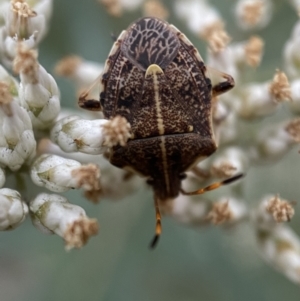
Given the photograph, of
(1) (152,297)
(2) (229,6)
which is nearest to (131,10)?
(2) (229,6)

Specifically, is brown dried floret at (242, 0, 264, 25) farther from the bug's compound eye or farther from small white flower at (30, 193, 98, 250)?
small white flower at (30, 193, 98, 250)

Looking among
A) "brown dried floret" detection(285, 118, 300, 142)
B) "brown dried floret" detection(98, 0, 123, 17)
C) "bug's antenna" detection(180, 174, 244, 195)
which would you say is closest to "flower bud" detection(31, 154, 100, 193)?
"bug's antenna" detection(180, 174, 244, 195)

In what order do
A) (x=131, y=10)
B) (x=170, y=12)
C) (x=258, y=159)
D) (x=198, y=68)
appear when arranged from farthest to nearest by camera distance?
(x=170, y=12) < (x=131, y=10) < (x=258, y=159) < (x=198, y=68)

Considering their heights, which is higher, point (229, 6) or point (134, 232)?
point (229, 6)

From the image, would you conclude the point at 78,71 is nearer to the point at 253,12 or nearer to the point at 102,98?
the point at 102,98

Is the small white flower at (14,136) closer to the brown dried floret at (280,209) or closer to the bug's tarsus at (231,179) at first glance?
the bug's tarsus at (231,179)

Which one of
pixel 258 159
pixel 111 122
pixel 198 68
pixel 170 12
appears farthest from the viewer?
pixel 170 12

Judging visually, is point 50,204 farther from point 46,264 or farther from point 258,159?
point 46,264
